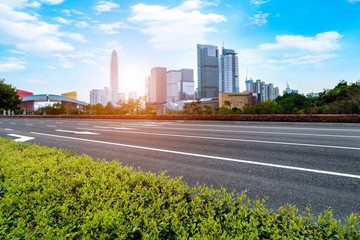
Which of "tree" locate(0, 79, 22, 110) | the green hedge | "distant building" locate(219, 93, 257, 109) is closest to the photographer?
the green hedge

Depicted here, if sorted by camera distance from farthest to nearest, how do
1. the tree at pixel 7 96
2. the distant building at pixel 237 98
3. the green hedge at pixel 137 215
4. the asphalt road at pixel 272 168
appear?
the distant building at pixel 237 98
the tree at pixel 7 96
the asphalt road at pixel 272 168
the green hedge at pixel 137 215

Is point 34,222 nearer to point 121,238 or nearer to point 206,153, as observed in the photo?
point 121,238

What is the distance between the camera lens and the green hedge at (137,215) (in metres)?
1.91

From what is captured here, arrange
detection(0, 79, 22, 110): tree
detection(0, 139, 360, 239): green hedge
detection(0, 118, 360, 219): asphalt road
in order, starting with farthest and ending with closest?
detection(0, 79, 22, 110): tree
detection(0, 118, 360, 219): asphalt road
detection(0, 139, 360, 239): green hedge

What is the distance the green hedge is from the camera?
191 centimetres

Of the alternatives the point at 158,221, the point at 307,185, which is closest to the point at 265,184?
the point at 307,185

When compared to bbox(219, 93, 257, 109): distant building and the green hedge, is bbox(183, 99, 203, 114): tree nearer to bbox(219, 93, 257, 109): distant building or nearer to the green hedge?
the green hedge

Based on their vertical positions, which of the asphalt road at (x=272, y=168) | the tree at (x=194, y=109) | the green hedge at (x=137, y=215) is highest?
the tree at (x=194, y=109)

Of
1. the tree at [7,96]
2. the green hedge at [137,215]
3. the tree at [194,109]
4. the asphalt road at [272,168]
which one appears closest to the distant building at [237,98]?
the tree at [194,109]

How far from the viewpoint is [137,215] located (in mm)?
2240

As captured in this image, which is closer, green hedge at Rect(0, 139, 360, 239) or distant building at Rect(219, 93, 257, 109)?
green hedge at Rect(0, 139, 360, 239)

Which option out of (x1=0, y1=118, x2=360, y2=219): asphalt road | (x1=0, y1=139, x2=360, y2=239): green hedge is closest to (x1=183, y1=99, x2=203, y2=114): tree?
(x1=0, y1=118, x2=360, y2=219): asphalt road

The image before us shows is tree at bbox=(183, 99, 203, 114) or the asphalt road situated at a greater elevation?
tree at bbox=(183, 99, 203, 114)

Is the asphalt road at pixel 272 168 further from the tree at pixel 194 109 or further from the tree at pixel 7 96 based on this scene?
the tree at pixel 7 96
